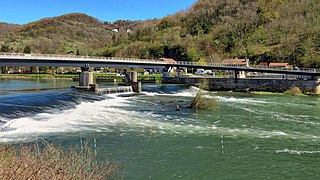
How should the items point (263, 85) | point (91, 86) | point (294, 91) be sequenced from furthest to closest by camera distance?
point (263, 85)
point (294, 91)
point (91, 86)

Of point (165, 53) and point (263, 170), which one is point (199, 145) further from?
point (165, 53)

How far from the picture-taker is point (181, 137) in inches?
867

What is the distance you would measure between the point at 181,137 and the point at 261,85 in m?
54.0

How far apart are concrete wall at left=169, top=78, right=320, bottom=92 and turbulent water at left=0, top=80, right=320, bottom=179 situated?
3202 centimetres

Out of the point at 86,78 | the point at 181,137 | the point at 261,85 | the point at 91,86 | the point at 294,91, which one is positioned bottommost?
the point at 181,137

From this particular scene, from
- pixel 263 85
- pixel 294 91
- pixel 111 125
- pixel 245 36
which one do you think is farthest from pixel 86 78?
pixel 245 36

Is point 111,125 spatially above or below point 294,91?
below

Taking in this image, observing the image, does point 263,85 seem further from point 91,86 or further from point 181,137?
point 181,137

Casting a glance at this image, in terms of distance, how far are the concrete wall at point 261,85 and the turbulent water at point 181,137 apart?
32021 mm

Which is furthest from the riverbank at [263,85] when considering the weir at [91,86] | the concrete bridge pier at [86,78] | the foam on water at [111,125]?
the foam on water at [111,125]

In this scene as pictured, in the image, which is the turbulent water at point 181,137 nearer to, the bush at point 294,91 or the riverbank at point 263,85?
the bush at point 294,91

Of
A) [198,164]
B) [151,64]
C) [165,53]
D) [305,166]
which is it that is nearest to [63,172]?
[198,164]

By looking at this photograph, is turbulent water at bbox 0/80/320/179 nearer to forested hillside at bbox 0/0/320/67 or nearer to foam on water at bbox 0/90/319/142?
foam on water at bbox 0/90/319/142

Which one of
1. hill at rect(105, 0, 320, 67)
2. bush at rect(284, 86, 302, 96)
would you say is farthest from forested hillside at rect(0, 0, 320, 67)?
bush at rect(284, 86, 302, 96)
